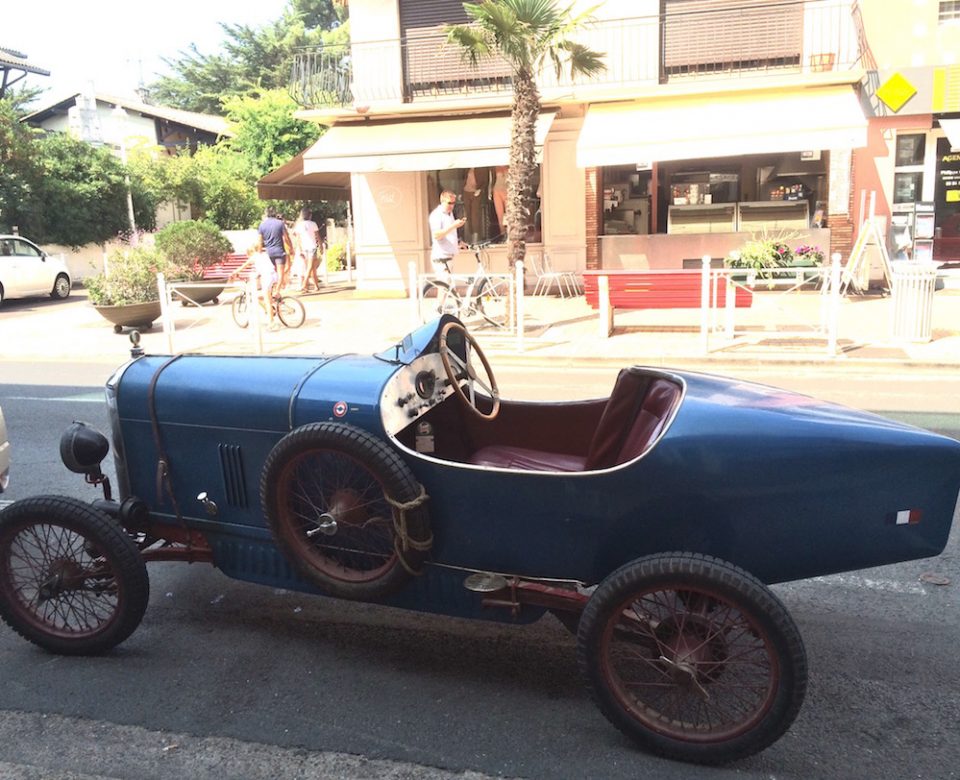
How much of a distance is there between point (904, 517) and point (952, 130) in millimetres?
15046

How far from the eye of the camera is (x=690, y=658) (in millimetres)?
2879

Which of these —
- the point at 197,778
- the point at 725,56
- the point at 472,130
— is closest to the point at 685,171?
the point at 725,56

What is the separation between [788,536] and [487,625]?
5.05ft

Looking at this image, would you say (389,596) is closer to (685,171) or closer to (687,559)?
(687,559)

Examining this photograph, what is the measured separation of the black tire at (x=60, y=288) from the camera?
824 inches

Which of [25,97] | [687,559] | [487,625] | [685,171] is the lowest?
[487,625]

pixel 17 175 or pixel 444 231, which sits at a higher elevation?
pixel 17 175

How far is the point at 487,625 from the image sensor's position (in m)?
3.92

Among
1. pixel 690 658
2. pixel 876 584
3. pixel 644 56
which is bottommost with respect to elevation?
pixel 876 584

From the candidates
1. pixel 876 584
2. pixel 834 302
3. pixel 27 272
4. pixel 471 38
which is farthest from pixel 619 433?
pixel 27 272

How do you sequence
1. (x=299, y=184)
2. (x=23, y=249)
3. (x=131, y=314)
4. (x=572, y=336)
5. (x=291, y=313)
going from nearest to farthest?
1. (x=572, y=336)
2. (x=131, y=314)
3. (x=291, y=313)
4. (x=299, y=184)
5. (x=23, y=249)

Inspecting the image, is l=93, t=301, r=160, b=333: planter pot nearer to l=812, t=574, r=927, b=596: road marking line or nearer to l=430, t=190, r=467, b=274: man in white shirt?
l=430, t=190, r=467, b=274: man in white shirt

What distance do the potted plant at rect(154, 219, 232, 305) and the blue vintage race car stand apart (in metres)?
15.0

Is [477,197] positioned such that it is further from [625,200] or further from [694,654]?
[694,654]
